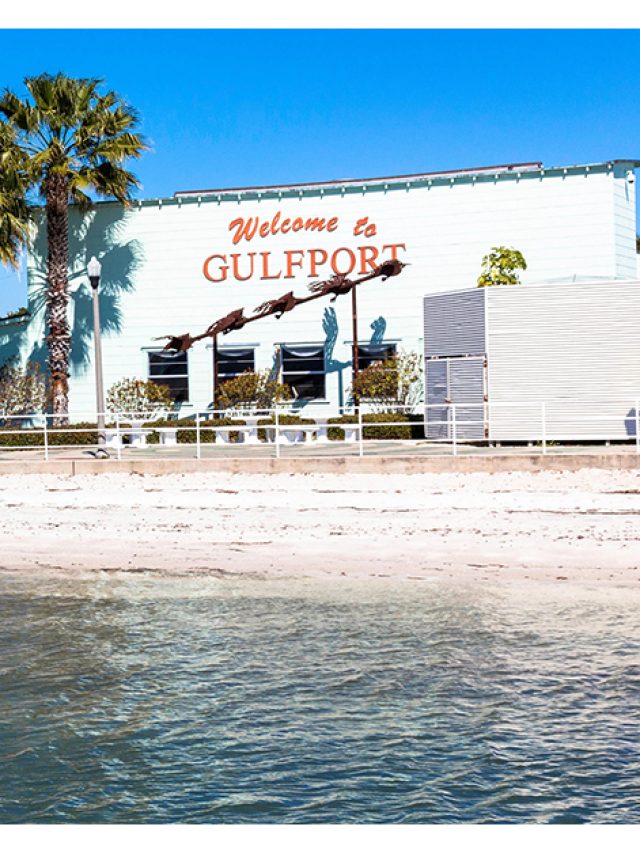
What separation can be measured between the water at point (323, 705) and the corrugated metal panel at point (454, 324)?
39.5 ft

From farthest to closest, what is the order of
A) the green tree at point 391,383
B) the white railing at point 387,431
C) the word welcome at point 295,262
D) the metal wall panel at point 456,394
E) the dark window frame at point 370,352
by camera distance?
the word welcome at point 295,262 < the dark window frame at point 370,352 < the green tree at point 391,383 < the metal wall panel at point 456,394 < the white railing at point 387,431

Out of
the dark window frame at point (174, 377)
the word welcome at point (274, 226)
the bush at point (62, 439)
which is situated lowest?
the bush at point (62, 439)

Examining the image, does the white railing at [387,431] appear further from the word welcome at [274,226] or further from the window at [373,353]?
the word welcome at [274,226]

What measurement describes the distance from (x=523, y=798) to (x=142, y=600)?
6.38 meters

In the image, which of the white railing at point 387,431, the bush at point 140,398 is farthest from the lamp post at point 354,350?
the bush at point 140,398

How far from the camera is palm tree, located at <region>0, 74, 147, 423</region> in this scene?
3027cm

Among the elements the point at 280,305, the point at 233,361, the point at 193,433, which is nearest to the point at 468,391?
the point at 193,433

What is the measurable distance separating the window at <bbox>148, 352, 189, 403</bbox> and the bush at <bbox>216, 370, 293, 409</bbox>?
5.68 feet

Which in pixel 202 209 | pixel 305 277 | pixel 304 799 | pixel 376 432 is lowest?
pixel 304 799

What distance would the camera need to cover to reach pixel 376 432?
26.8 meters

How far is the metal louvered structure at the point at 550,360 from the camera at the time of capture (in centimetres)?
2275

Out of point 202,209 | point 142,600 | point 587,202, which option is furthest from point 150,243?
point 142,600

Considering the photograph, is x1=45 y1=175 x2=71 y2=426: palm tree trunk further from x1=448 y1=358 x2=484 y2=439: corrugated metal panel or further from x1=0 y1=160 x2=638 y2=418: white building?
x1=448 y1=358 x2=484 y2=439: corrugated metal panel
